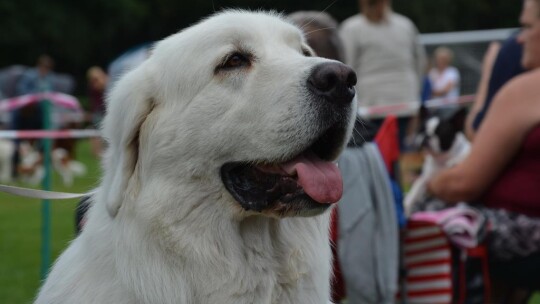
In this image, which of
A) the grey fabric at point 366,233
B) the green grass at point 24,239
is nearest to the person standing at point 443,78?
the green grass at point 24,239

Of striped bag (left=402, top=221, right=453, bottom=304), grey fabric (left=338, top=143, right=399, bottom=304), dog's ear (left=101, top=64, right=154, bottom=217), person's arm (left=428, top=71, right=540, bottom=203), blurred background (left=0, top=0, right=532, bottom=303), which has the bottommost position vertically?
blurred background (left=0, top=0, right=532, bottom=303)

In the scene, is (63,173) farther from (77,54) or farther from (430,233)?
(77,54)

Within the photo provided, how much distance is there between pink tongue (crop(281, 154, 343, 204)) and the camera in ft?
8.63

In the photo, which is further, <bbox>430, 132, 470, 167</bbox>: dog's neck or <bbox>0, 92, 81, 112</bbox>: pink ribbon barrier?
<bbox>0, 92, 81, 112</bbox>: pink ribbon barrier

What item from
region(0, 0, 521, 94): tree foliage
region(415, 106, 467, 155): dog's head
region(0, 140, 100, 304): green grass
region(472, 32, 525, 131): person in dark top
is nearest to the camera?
region(472, 32, 525, 131): person in dark top

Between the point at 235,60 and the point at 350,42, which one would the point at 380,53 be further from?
the point at 235,60

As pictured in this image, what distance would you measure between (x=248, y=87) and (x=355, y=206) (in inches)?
63.6

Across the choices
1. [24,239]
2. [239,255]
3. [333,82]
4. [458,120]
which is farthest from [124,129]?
[24,239]

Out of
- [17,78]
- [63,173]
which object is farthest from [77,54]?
[63,173]

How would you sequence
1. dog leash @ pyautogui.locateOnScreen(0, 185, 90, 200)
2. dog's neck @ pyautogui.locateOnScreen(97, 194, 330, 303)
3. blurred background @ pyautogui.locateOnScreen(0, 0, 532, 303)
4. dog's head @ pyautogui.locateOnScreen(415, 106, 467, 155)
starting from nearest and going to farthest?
dog's neck @ pyautogui.locateOnScreen(97, 194, 330, 303)
dog leash @ pyautogui.locateOnScreen(0, 185, 90, 200)
dog's head @ pyautogui.locateOnScreen(415, 106, 467, 155)
blurred background @ pyautogui.locateOnScreen(0, 0, 532, 303)

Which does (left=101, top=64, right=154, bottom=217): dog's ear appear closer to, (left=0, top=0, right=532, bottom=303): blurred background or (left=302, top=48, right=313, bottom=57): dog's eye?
(left=302, top=48, right=313, bottom=57): dog's eye

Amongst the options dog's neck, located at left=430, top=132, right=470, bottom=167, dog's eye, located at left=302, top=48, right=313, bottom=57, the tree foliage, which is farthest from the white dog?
the tree foliage

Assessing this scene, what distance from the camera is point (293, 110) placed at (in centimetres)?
259

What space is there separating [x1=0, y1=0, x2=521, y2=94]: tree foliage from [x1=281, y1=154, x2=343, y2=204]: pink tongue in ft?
99.2
